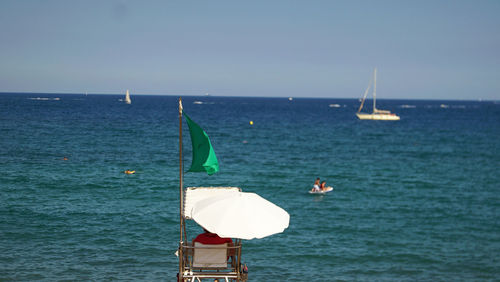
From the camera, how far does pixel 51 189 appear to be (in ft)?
108

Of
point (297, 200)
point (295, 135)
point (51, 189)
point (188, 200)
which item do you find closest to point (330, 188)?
point (297, 200)

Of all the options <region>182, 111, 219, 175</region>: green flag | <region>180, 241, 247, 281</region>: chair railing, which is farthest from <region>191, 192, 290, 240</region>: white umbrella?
<region>180, 241, 247, 281</region>: chair railing

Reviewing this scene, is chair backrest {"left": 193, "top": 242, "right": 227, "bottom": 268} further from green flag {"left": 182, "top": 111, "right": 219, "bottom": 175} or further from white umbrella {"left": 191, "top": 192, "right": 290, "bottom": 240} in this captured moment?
green flag {"left": 182, "top": 111, "right": 219, "bottom": 175}

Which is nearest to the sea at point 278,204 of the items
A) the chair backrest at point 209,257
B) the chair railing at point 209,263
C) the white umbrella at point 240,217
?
the chair railing at point 209,263

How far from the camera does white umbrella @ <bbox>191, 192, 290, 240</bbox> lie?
33.2 feet

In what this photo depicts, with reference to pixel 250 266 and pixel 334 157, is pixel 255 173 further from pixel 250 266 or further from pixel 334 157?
pixel 250 266

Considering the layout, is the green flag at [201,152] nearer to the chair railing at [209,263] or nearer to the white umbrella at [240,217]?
the white umbrella at [240,217]

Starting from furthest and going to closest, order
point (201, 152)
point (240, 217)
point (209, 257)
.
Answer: point (209, 257), point (201, 152), point (240, 217)

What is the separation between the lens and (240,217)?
10.3 meters

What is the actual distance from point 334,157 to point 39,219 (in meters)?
35.1

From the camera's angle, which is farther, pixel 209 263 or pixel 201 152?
pixel 209 263

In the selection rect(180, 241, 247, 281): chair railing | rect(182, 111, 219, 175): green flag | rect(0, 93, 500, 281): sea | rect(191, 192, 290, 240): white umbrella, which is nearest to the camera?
rect(191, 192, 290, 240): white umbrella

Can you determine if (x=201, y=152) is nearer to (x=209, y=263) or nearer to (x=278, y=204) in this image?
(x=209, y=263)

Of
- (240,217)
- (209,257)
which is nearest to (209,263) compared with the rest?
(209,257)
